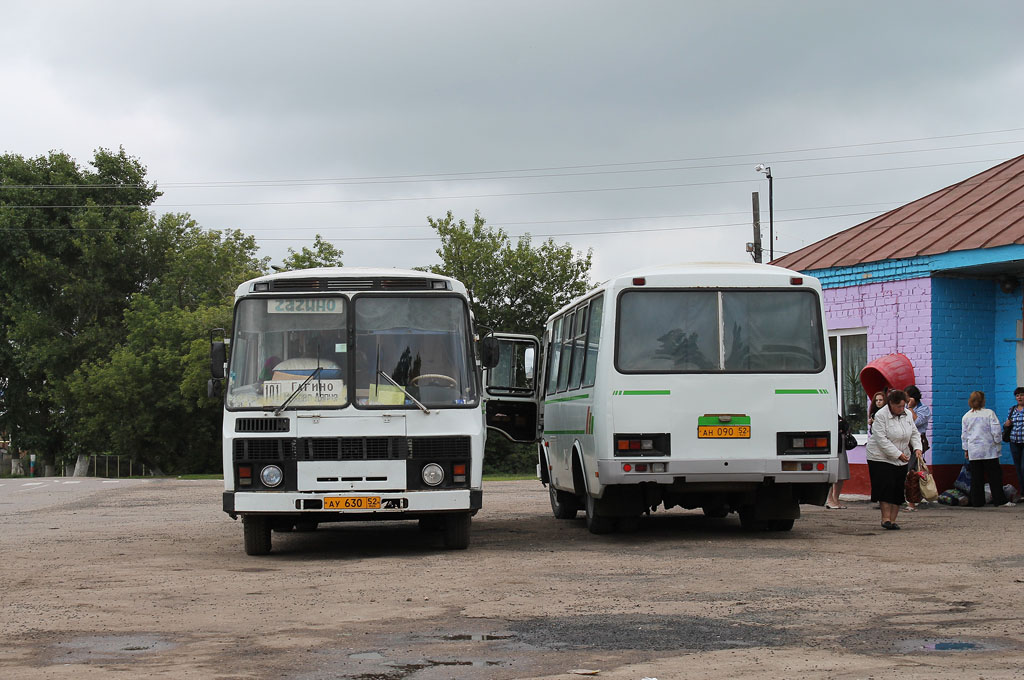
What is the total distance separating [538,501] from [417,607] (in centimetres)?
1461

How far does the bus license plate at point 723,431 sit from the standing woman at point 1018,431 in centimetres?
667

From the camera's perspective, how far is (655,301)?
14438mm

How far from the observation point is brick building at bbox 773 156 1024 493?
19828 millimetres

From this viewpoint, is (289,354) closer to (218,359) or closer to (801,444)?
(218,359)

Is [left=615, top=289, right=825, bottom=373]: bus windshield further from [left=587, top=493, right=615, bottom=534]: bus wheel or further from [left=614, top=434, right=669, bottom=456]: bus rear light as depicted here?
[left=587, top=493, right=615, bottom=534]: bus wheel

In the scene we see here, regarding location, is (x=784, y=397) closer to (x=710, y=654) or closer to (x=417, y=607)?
(x=417, y=607)

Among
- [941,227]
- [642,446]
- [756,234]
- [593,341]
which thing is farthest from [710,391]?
[756,234]

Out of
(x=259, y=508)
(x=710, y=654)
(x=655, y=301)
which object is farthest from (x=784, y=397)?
(x=710, y=654)

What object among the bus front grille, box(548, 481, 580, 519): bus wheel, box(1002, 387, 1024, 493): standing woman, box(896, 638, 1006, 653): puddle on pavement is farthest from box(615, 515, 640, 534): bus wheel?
box(896, 638, 1006, 653): puddle on pavement

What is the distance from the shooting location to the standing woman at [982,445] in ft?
61.5

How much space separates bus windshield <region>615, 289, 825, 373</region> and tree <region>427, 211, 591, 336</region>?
48.5 meters

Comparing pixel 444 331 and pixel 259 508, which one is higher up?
pixel 444 331

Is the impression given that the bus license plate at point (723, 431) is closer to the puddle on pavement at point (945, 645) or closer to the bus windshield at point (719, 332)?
the bus windshield at point (719, 332)

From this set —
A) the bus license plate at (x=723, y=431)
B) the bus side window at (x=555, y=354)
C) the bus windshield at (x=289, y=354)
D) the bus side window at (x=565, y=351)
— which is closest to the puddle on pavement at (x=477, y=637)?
the bus windshield at (x=289, y=354)
